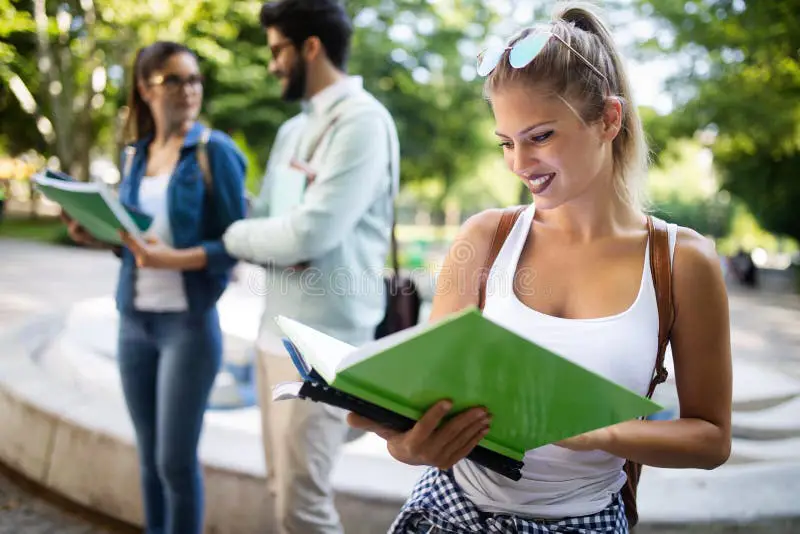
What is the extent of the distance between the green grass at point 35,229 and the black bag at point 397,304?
17499 millimetres

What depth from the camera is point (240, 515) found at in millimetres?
2572

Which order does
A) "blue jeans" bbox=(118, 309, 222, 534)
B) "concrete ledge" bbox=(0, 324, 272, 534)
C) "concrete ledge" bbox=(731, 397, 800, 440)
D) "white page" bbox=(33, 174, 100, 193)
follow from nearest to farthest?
"white page" bbox=(33, 174, 100, 193)
"blue jeans" bbox=(118, 309, 222, 534)
"concrete ledge" bbox=(0, 324, 272, 534)
"concrete ledge" bbox=(731, 397, 800, 440)

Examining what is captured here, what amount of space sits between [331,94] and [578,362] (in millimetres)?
1228

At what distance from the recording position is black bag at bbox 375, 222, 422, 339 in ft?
7.12

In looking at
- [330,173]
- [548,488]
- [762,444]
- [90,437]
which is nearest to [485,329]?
[548,488]

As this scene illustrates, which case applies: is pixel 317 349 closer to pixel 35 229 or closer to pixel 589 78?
pixel 589 78

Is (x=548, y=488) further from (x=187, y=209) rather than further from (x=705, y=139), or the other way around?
(x=705, y=139)

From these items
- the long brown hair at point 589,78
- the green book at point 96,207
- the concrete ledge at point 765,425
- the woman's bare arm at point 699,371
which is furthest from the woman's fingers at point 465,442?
the concrete ledge at point 765,425

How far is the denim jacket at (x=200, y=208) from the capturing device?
7.03 feet

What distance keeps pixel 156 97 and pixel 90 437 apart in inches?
60.5

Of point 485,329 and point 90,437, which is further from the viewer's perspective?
point 90,437

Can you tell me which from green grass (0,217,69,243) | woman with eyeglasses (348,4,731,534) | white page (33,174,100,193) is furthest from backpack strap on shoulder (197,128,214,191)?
green grass (0,217,69,243)

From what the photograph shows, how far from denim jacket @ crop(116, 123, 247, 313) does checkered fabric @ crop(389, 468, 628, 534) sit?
1.20m

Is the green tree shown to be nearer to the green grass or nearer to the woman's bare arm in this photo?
the woman's bare arm
